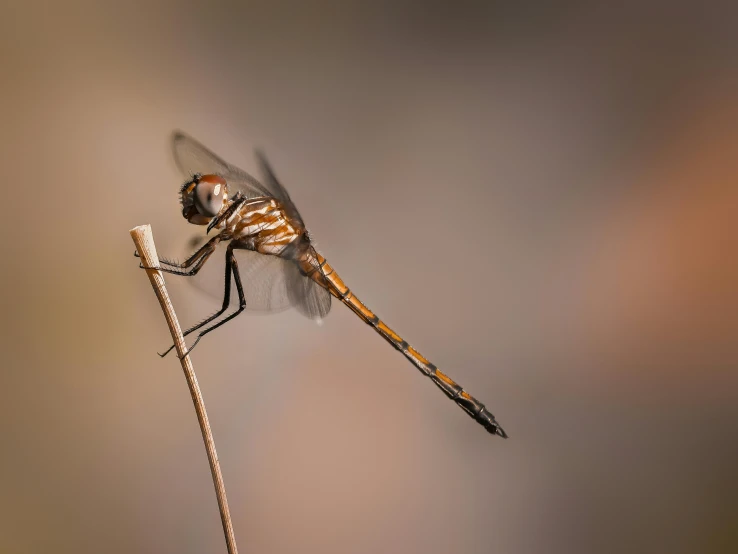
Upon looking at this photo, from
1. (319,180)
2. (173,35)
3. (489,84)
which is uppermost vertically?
(173,35)

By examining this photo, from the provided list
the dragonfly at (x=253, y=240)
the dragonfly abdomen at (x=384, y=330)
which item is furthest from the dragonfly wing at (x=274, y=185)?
the dragonfly abdomen at (x=384, y=330)

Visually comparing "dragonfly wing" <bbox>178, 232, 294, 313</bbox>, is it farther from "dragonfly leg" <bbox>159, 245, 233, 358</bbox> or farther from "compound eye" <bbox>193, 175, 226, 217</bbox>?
"compound eye" <bbox>193, 175, 226, 217</bbox>

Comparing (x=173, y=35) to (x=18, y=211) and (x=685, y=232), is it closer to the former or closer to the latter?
(x=18, y=211)

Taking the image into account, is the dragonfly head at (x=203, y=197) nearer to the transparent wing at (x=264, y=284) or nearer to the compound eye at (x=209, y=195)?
the compound eye at (x=209, y=195)

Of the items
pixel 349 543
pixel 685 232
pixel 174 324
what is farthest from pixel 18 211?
pixel 685 232

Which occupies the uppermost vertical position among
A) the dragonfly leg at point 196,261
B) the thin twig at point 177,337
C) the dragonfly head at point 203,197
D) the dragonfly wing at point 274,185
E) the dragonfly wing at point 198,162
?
the dragonfly wing at point 198,162

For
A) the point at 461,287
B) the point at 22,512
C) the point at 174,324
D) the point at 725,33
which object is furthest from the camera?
the point at 461,287
